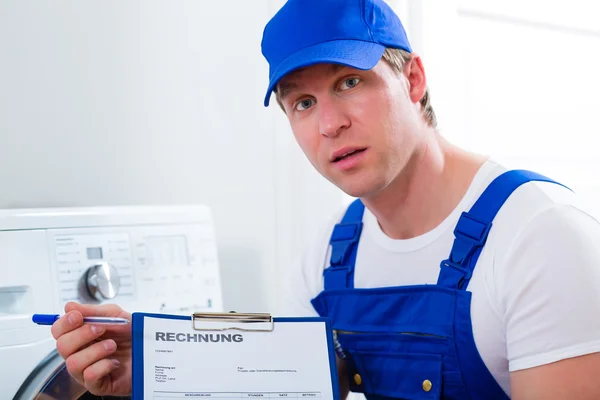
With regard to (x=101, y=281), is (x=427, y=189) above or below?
above

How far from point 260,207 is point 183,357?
966 mm

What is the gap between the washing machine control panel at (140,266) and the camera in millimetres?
1364

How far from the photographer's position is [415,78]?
1254 mm

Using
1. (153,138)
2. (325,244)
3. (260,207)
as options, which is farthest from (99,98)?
(325,244)

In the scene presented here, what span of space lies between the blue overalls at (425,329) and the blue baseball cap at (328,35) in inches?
11.7

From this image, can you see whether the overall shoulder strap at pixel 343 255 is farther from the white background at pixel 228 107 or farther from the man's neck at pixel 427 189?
the white background at pixel 228 107

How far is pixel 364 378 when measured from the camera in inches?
50.9

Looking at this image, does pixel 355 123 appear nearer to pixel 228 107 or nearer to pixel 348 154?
pixel 348 154

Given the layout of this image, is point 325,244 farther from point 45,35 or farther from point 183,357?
point 45,35

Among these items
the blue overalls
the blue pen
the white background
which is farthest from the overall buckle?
the white background

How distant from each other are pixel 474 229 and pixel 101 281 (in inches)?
27.5

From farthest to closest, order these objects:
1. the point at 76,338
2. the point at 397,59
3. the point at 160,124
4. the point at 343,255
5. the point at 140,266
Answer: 1. the point at 160,124
2. the point at 140,266
3. the point at 343,255
4. the point at 397,59
5. the point at 76,338

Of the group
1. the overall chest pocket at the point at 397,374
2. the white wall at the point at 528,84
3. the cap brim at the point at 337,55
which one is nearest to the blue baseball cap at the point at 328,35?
the cap brim at the point at 337,55

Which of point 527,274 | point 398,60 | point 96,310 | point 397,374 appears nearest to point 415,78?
point 398,60
